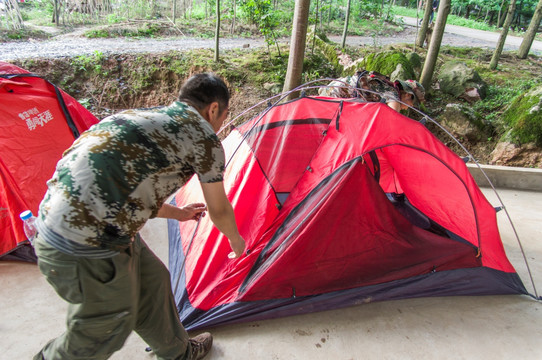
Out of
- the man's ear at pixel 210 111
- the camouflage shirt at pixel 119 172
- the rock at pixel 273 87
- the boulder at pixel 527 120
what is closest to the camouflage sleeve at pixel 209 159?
the camouflage shirt at pixel 119 172

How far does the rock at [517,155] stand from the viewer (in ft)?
14.6

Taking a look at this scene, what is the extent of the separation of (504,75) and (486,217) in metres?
6.46

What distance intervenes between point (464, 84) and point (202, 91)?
20.8ft

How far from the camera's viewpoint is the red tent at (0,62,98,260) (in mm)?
2328

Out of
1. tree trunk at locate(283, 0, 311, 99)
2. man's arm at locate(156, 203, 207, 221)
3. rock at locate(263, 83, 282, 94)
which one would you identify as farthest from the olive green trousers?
rock at locate(263, 83, 282, 94)

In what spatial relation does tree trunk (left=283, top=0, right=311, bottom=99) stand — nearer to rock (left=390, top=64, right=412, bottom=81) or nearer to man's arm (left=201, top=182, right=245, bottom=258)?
rock (left=390, top=64, right=412, bottom=81)

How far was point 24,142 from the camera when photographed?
243cm

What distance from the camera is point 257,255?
206cm

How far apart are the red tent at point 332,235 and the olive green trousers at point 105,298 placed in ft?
1.66

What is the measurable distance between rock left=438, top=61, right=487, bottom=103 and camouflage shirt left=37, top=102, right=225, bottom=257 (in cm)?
630

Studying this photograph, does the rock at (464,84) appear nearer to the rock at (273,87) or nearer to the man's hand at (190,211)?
the rock at (273,87)

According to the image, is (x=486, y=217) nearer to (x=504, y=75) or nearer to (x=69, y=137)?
(x=69, y=137)

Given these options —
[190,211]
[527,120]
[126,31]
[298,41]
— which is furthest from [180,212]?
[126,31]

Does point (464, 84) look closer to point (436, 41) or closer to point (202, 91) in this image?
point (436, 41)
